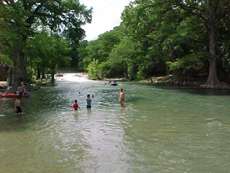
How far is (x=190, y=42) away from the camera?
228ft

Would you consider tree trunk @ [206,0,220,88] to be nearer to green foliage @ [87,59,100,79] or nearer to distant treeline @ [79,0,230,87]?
distant treeline @ [79,0,230,87]

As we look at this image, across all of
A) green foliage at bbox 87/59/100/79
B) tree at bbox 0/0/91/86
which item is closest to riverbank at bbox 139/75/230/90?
tree at bbox 0/0/91/86

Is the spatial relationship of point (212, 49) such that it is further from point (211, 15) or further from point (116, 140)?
point (116, 140)

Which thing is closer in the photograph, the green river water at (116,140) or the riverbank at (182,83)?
the green river water at (116,140)

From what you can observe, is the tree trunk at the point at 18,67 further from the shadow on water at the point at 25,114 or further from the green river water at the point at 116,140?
the green river water at the point at 116,140

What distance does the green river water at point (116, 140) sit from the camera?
55.7 feet

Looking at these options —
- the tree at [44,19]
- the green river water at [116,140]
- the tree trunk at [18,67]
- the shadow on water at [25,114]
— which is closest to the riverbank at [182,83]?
the tree at [44,19]

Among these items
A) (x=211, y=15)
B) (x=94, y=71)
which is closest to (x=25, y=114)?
(x=211, y=15)

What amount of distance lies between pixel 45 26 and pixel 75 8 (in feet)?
16.2

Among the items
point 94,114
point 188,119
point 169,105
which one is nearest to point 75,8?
point 169,105

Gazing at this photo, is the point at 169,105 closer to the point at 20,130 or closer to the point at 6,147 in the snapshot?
the point at 20,130

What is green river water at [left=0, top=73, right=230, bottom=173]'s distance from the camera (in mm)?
16984

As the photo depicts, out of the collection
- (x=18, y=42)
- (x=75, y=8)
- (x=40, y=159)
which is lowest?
(x=40, y=159)

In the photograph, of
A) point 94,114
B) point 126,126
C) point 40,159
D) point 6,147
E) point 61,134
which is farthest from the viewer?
point 94,114
